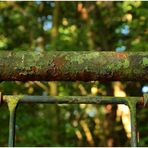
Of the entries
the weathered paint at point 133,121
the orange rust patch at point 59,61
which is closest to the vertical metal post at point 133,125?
the weathered paint at point 133,121

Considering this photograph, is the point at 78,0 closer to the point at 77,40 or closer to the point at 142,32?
the point at 77,40

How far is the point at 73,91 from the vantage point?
7.60 m

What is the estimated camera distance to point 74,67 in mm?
745

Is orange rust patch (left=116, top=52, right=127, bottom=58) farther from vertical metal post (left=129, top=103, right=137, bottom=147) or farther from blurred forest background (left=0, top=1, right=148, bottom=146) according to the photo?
blurred forest background (left=0, top=1, right=148, bottom=146)

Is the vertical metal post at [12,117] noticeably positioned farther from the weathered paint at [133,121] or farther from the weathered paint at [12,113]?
the weathered paint at [133,121]

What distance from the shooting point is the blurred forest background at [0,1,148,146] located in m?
6.93

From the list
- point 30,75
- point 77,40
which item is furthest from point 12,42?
point 30,75

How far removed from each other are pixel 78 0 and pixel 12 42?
1439 mm

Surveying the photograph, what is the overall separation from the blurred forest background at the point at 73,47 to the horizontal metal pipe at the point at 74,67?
19.0 ft

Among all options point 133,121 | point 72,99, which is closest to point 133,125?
point 133,121

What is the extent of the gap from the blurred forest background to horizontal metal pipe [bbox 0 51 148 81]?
19.0 feet

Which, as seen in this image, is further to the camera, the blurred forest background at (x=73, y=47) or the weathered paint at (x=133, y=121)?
the blurred forest background at (x=73, y=47)

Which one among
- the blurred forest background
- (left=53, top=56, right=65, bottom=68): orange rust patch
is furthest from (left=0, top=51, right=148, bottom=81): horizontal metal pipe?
the blurred forest background

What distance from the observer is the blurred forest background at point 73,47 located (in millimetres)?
6930
